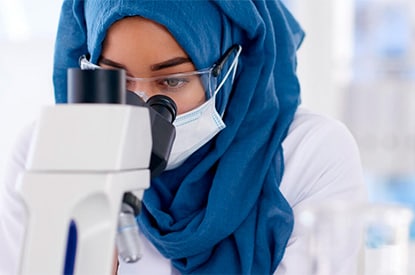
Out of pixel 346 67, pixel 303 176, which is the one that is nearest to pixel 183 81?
pixel 303 176

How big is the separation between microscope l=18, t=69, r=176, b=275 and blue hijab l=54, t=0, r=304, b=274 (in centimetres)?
70

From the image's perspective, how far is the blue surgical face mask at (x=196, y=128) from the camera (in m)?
1.41

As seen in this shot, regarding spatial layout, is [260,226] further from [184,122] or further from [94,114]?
[94,114]

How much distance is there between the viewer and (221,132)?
150cm

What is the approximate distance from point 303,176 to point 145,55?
1.49ft

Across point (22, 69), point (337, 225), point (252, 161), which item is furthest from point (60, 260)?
point (22, 69)

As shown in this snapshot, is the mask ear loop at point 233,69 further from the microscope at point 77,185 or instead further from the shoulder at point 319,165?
the microscope at point 77,185

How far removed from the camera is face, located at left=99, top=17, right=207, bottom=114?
132 centimetres

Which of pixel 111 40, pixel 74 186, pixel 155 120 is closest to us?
pixel 74 186

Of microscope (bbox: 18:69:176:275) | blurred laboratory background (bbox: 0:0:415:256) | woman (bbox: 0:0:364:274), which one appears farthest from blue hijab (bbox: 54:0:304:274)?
blurred laboratory background (bbox: 0:0:415:256)

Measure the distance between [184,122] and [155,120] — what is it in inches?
25.5

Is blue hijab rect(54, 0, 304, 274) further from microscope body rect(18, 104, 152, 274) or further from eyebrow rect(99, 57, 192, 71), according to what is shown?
microscope body rect(18, 104, 152, 274)

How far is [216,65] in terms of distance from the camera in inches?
56.6

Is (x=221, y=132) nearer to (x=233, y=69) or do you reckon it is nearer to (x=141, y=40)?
(x=233, y=69)
